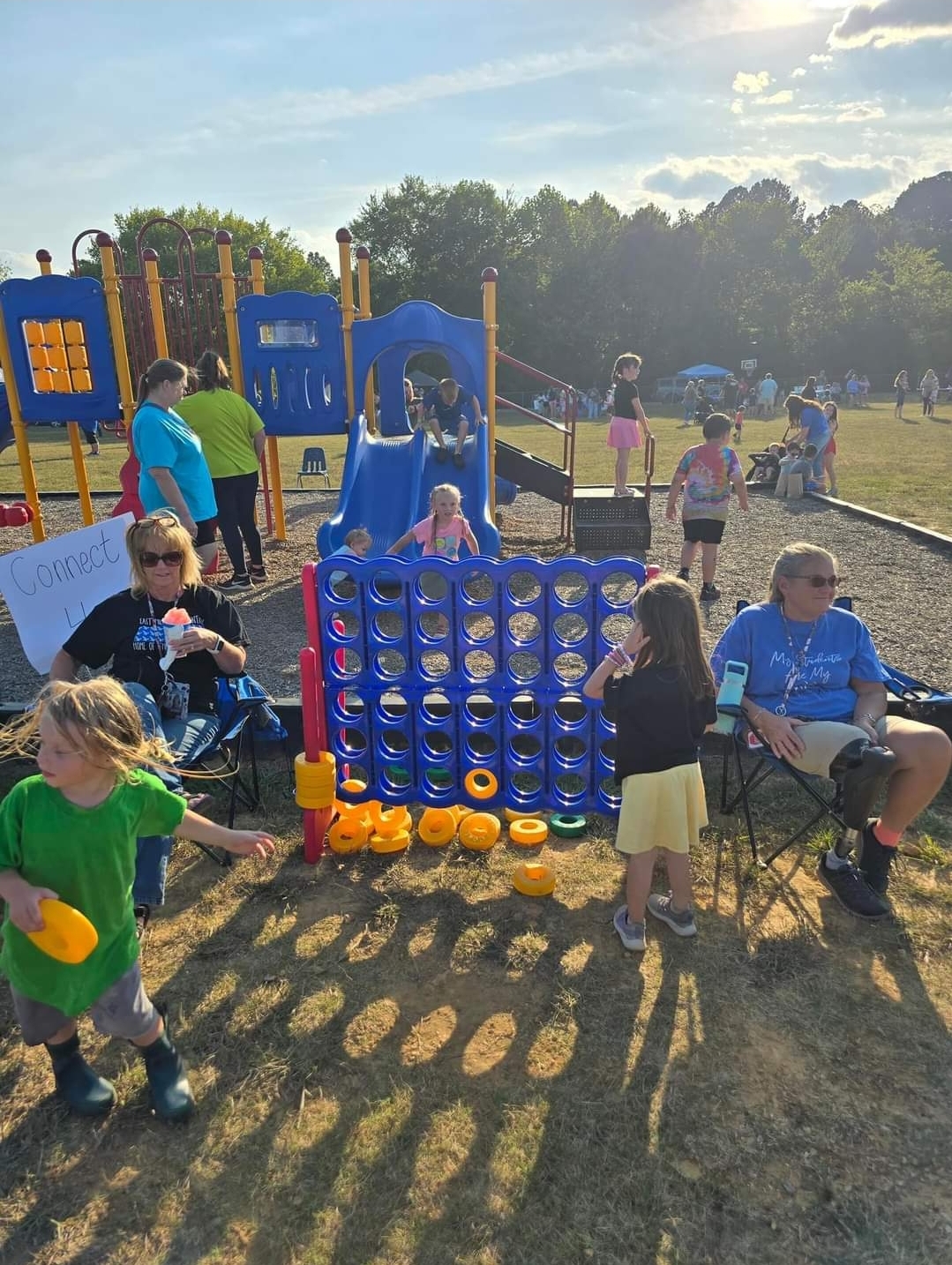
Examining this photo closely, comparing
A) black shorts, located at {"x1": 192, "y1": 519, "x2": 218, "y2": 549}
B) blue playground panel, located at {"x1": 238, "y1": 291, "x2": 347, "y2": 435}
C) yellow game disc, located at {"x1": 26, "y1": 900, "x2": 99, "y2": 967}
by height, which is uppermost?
blue playground panel, located at {"x1": 238, "y1": 291, "x2": 347, "y2": 435}

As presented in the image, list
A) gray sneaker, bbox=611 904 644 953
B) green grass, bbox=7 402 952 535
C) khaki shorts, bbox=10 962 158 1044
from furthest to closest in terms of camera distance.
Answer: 1. green grass, bbox=7 402 952 535
2. gray sneaker, bbox=611 904 644 953
3. khaki shorts, bbox=10 962 158 1044

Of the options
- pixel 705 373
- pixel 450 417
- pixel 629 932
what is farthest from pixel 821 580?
pixel 705 373

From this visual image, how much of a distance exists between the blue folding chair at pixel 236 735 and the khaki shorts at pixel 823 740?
2.51 m

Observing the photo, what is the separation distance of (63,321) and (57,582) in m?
4.62

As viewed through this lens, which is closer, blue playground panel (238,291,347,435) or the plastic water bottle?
the plastic water bottle

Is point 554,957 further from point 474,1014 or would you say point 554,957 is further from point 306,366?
point 306,366

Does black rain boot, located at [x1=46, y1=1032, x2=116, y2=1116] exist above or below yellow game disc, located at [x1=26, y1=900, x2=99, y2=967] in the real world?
below

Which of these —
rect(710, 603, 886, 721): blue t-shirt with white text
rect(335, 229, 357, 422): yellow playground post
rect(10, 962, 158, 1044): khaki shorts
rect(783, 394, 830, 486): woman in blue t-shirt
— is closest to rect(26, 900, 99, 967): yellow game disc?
rect(10, 962, 158, 1044): khaki shorts

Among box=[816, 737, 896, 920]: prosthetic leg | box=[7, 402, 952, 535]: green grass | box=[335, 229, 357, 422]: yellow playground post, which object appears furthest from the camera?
box=[7, 402, 952, 535]: green grass

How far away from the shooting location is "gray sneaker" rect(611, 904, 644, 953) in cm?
316

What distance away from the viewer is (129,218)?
156 feet

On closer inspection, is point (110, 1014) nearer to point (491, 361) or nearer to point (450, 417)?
point (491, 361)

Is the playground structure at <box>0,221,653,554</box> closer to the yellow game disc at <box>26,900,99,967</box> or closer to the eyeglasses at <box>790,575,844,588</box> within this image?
the eyeglasses at <box>790,575,844,588</box>

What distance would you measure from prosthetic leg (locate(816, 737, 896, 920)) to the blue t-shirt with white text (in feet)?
0.93
